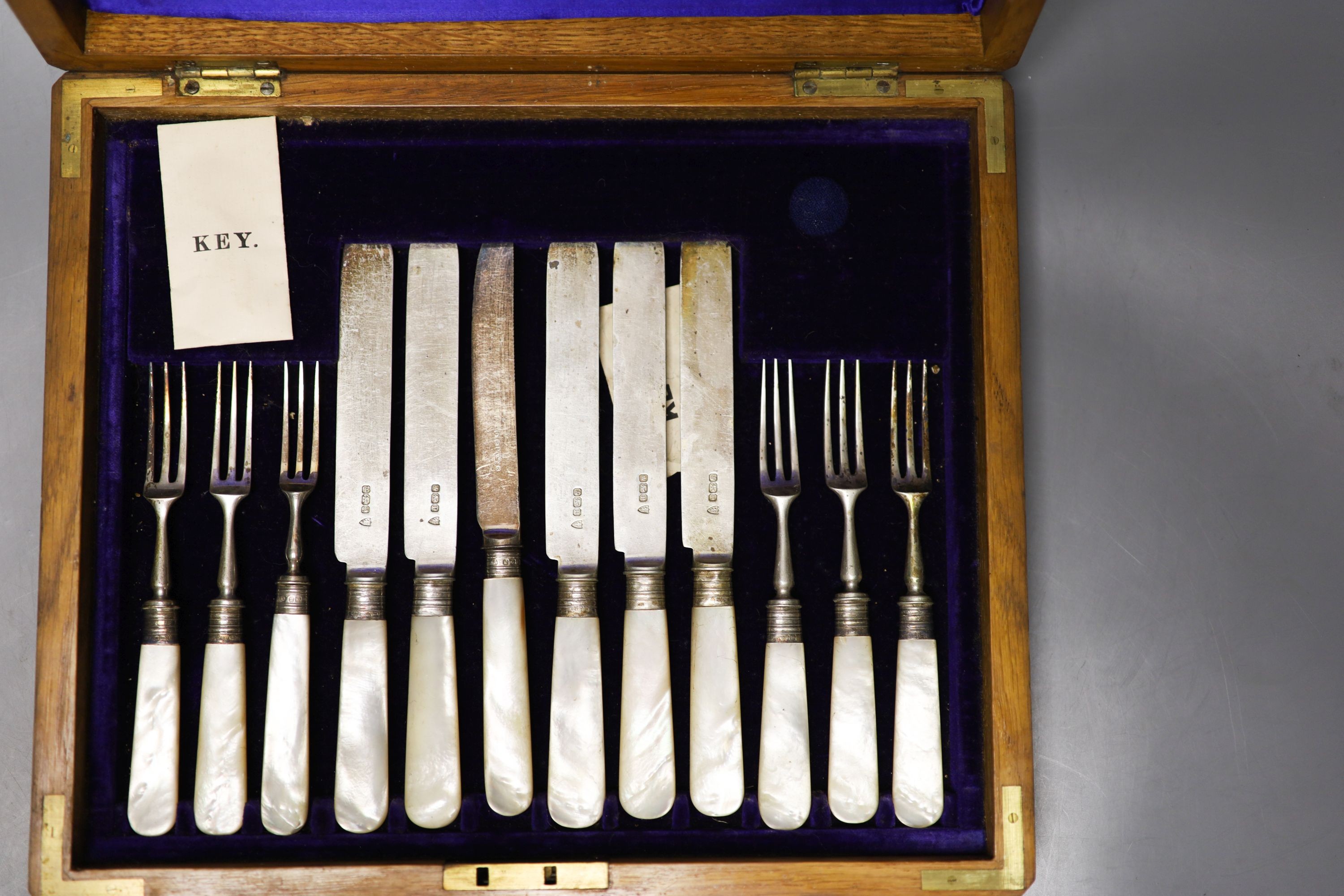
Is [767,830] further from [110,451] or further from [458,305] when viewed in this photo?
[110,451]

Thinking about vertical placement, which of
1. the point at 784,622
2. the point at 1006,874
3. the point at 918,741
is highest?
the point at 784,622

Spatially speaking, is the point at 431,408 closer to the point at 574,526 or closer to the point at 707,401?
the point at 574,526

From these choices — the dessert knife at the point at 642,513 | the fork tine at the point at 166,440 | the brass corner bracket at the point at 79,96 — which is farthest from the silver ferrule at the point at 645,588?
the brass corner bracket at the point at 79,96

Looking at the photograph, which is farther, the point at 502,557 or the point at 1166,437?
the point at 1166,437

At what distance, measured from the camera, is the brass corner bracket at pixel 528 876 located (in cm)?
132

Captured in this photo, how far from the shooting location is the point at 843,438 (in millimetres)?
1429

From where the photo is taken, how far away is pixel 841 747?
1.37 m

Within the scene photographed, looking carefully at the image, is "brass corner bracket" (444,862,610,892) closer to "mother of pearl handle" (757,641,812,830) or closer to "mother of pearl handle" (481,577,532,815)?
"mother of pearl handle" (481,577,532,815)

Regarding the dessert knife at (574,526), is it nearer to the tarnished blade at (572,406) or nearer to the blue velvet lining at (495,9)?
the tarnished blade at (572,406)

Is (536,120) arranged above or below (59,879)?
above

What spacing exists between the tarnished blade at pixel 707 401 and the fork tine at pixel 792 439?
9 cm

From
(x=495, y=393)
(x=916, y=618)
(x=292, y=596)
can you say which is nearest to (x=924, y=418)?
(x=916, y=618)

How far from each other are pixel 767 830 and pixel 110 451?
3.55ft

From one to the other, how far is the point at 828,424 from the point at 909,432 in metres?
0.12
